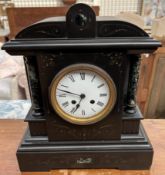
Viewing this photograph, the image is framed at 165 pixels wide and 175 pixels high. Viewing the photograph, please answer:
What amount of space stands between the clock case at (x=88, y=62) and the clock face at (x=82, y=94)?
18 mm

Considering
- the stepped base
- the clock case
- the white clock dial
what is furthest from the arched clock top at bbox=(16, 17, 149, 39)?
the stepped base

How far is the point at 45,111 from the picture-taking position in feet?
2.00

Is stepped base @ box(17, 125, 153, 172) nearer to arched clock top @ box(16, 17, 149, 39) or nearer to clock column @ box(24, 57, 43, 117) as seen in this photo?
clock column @ box(24, 57, 43, 117)

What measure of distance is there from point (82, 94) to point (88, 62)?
0.30 feet

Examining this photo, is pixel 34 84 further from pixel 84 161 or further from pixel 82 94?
pixel 84 161

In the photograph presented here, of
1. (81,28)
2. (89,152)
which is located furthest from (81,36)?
(89,152)

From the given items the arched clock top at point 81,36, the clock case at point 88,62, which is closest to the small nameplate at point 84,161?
the clock case at point 88,62

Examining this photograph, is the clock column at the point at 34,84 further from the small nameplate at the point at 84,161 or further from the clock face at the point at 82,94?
the small nameplate at the point at 84,161

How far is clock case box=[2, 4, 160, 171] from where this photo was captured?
20.2 inches

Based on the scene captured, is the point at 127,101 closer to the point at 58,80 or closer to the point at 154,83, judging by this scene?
the point at 58,80

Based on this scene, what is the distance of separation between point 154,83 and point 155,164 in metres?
1.04

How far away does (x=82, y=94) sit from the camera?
0.58 m

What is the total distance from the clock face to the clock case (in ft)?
0.06

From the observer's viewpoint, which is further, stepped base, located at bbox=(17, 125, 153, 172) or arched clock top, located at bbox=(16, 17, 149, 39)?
stepped base, located at bbox=(17, 125, 153, 172)
